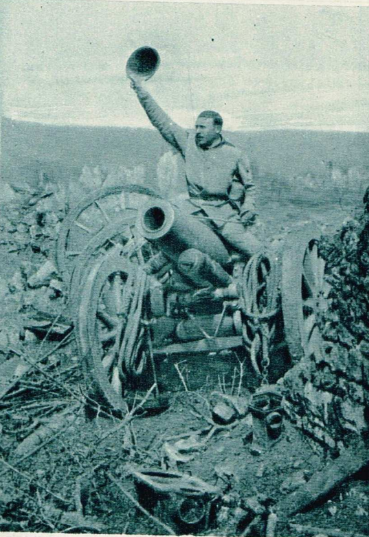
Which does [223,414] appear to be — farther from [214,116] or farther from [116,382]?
[214,116]

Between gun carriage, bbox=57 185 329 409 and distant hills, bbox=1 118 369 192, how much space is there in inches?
10.6

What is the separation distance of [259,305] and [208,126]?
1.42 metres

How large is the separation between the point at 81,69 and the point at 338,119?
2.02m

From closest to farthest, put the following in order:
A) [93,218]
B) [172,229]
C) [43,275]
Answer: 1. [172,229]
2. [43,275]
3. [93,218]

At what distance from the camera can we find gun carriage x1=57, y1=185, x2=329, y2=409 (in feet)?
16.8

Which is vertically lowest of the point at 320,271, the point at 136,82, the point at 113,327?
the point at 113,327

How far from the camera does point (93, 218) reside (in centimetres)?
574

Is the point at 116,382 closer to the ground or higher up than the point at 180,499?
higher up

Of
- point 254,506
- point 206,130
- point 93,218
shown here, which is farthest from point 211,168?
point 254,506

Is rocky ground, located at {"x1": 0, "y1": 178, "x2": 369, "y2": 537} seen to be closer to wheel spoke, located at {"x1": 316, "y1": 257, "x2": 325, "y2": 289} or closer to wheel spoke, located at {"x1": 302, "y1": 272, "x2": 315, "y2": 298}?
wheel spoke, located at {"x1": 316, "y1": 257, "x2": 325, "y2": 289}

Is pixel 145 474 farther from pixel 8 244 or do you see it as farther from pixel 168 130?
pixel 168 130

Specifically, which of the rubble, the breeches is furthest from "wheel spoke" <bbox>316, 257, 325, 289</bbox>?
the breeches

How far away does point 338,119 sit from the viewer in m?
5.39

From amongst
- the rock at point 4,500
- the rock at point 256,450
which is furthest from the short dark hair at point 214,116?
the rock at point 4,500
